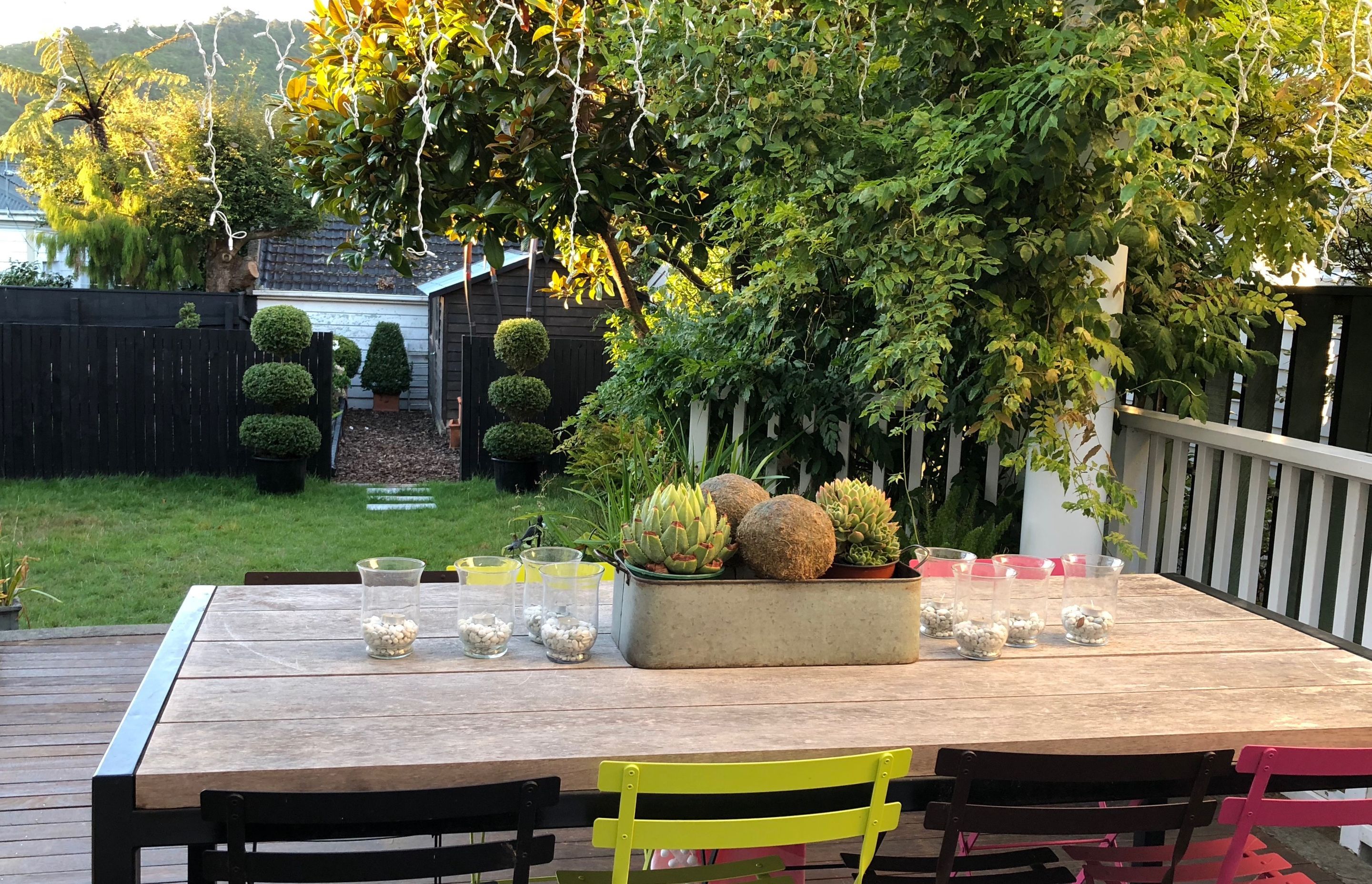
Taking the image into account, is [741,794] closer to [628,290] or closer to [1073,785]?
[1073,785]

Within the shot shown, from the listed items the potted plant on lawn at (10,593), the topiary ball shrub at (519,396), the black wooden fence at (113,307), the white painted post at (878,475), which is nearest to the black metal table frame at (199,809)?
the white painted post at (878,475)

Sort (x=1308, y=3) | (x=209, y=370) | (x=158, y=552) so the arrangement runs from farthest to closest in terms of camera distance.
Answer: (x=209, y=370) → (x=158, y=552) → (x=1308, y=3)

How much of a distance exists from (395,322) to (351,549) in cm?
1155

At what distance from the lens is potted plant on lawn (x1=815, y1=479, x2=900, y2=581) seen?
7.17ft

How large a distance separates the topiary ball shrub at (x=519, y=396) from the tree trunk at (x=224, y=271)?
9.66m

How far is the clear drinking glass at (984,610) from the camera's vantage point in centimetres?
222

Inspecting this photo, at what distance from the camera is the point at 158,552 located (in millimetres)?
8000

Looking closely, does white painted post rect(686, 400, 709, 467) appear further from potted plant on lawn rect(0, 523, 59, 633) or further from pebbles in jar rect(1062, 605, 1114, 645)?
potted plant on lawn rect(0, 523, 59, 633)

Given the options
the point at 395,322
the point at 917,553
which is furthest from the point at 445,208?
the point at 395,322

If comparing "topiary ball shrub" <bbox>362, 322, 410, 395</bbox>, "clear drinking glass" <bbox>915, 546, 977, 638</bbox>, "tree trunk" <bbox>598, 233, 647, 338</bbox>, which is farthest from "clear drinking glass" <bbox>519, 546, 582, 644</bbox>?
"topiary ball shrub" <bbox>362, 322, 410, 395</bbox>

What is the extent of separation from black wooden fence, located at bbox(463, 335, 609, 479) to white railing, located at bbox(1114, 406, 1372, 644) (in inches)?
308

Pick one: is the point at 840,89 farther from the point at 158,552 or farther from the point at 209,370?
the point at 209,370

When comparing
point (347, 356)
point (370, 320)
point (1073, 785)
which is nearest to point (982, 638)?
point (1073, 785)

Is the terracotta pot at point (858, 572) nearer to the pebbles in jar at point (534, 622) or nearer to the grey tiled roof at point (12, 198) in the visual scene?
the pebbles in jar at point (534, 622)
